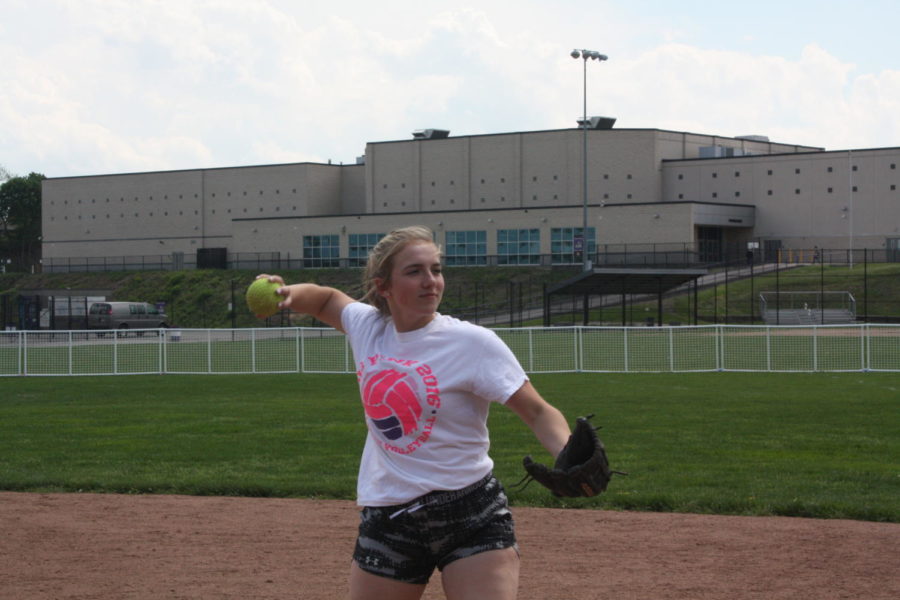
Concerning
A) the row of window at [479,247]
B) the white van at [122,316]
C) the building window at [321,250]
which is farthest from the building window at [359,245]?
the white van at [122,316]

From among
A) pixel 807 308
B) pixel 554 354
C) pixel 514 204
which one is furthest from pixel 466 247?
pixel 554 354

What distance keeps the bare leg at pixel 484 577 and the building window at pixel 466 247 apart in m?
70.3

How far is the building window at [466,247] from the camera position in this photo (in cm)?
7475

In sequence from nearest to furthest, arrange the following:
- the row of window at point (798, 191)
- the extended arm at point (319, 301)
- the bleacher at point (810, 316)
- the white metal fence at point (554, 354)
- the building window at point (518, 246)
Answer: the extended arm at point (319, 301), the white metal fence at point (554, 354), the bleacher at point (810, 316), the row of window at point (798, 191), the building window at point (518, 246)

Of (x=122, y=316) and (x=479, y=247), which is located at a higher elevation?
(x=479, y=247)

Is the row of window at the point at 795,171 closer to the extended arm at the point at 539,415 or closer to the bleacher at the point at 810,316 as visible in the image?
the bleacher at the point at 810,316

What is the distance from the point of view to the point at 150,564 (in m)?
8.13

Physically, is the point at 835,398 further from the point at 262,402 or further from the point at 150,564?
the point at 150,564

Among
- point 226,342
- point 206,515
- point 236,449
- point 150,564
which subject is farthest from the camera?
point 226,342

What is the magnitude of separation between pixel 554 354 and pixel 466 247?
4823 centimetres

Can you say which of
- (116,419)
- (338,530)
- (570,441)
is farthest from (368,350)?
(116,419)

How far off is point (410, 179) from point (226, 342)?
5633 centimetres

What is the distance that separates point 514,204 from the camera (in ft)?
264

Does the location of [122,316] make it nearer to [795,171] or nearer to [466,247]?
[466,247]
